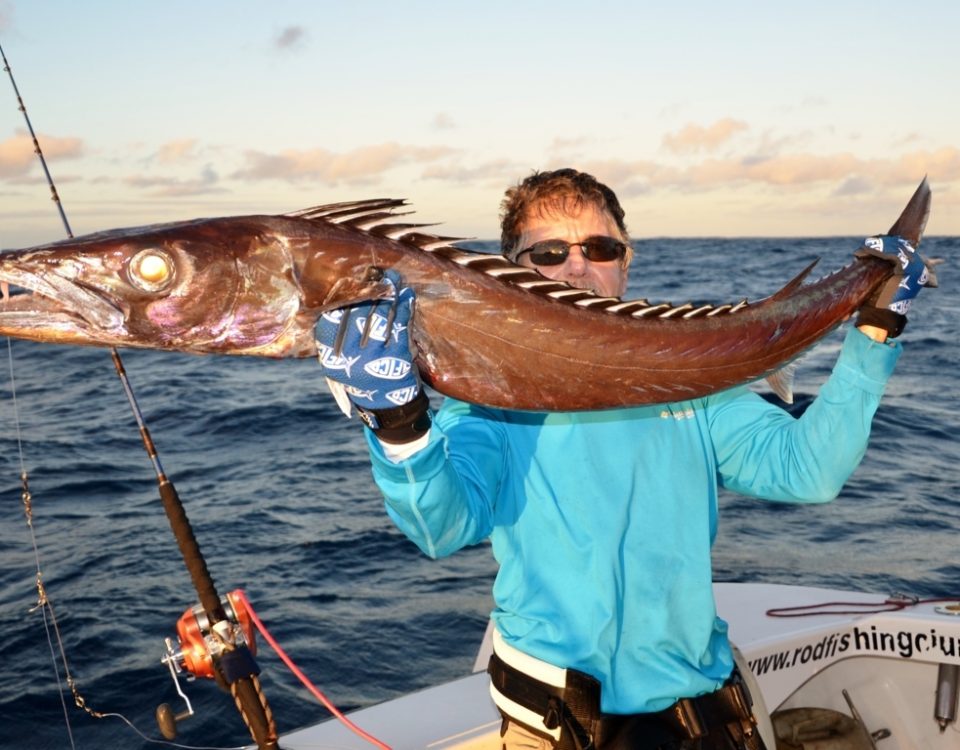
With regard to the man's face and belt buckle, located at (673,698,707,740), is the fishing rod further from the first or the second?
the man's face

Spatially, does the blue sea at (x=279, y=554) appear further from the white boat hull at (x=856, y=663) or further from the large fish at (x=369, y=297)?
the large fish at (x=369, y=297)

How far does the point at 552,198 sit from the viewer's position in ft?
11.6

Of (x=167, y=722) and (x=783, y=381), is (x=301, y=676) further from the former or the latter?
(x=783, y=381)

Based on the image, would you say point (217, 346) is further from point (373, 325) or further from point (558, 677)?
point (558, 677)

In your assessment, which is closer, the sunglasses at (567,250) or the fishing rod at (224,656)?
the sunglasses at (567,250)

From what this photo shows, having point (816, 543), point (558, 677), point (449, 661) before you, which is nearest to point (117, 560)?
point (449, 661)

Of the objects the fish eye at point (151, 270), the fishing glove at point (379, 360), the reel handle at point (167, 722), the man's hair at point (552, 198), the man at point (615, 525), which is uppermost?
the man's hair at point (552, 198)

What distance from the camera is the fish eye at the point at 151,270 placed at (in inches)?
105

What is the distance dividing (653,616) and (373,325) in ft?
4.51

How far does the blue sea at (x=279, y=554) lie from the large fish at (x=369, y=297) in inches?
137

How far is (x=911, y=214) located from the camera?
375 centimetres

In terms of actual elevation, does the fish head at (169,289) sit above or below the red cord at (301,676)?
above

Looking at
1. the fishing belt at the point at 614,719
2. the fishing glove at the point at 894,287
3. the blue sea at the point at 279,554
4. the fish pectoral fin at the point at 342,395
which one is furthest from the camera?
the blue sea at the point at 279,554

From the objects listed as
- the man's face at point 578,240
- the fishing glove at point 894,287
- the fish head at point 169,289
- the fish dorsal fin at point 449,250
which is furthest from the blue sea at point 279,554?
the fish head at point 169,289
